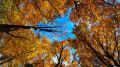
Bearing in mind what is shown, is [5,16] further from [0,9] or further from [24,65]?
[24,65]

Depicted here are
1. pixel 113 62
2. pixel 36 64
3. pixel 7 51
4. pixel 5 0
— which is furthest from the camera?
pixel 36 64

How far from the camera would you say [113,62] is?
76.2 ft

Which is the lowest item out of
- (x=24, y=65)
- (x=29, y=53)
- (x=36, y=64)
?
(x=36, y=64)

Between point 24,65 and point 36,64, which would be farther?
point 36,64

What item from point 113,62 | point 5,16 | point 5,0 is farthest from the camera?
point 113,62

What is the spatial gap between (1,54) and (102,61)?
35.5 feet

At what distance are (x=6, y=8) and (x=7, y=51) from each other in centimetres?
1142

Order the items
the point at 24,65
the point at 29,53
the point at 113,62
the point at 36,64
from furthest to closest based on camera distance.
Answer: the point at 36,64 → the point at 24,65 → the point at 29,53 → the point at 113,62

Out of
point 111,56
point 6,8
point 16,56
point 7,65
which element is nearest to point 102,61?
point 111,56

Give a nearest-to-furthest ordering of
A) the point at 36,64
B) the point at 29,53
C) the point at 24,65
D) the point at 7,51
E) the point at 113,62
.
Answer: the point at 113,62 < the point at 7,51 < the point at 29,53 < the point at 24,65 < the point at 36,64

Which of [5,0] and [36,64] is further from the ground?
[5,0]

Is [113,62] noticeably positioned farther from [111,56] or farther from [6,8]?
[6,8]

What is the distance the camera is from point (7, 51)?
1100 inches

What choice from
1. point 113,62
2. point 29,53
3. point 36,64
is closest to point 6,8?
point 113,62
